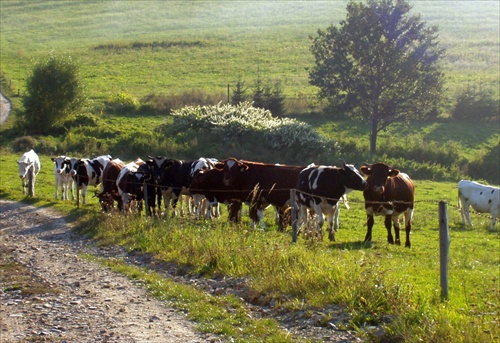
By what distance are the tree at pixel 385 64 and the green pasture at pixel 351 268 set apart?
→ 79.9 ft

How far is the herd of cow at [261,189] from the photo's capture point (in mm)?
18094

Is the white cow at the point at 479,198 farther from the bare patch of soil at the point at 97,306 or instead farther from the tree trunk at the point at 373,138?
the tree trunk at the point at 373,138

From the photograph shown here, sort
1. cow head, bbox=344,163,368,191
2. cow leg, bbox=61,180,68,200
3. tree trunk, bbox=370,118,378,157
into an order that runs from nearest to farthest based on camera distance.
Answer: cow head, bbox=344,163,368,191 < cow leg, bbox=61,180,68,200 < tree trunk, bbox=370,118,378,157

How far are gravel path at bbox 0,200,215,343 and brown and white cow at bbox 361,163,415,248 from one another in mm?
7255

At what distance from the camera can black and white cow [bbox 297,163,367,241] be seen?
17.9m

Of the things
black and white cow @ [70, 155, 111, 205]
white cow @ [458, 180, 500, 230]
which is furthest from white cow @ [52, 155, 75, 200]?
white cow @ [458, 180, 500, 230]

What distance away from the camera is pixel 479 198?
25922 mm

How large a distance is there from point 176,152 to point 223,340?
31138 millimetres

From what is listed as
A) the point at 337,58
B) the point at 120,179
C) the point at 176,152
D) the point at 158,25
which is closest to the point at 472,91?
the point at 337,58

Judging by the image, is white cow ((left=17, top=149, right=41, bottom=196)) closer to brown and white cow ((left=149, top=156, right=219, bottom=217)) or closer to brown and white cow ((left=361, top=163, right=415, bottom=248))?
brown and white cow ((left=149, top=156, right=219, bottom=217))

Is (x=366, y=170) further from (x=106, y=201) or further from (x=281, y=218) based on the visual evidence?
(x=106, y=201)

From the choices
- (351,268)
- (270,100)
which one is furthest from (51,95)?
(351,268)

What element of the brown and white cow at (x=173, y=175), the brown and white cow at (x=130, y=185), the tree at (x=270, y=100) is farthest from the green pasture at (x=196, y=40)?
the brown and white cow at (x=173, y=175)

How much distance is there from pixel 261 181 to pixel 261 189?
30cm
